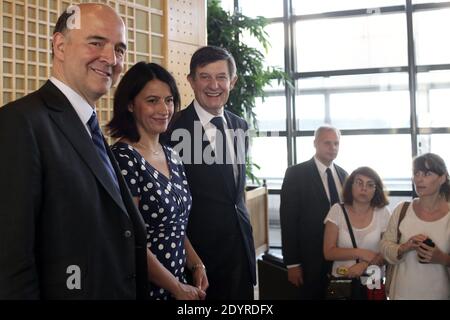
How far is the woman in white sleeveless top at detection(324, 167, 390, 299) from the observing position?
9.49ft

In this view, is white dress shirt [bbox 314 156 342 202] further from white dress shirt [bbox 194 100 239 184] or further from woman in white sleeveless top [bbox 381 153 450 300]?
white dress shirt [bbox 194 100 239 184]

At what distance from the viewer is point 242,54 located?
6020 mm

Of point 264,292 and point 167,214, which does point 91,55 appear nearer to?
point 167,214

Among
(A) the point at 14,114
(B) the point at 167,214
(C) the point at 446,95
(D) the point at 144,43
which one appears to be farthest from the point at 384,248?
(C) the point at 446,95

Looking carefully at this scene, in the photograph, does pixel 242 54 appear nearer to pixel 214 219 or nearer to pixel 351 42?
pixel 351 42

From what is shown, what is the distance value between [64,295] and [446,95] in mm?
5701

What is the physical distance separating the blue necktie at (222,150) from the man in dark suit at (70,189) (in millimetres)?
924

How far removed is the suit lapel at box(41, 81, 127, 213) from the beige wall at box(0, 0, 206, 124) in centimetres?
196

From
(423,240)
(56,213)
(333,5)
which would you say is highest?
(333,5)

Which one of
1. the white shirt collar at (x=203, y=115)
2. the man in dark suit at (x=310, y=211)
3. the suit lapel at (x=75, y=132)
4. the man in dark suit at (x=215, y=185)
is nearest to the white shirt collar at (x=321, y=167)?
the man in dark suit at (x=310, y=211)

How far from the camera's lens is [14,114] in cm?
120

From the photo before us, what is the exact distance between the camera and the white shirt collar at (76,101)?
4.52 feet

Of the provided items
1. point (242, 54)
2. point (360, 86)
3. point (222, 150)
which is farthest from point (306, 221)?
point (360, 86)

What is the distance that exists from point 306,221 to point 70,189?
7.51 ft
